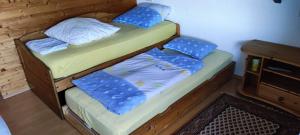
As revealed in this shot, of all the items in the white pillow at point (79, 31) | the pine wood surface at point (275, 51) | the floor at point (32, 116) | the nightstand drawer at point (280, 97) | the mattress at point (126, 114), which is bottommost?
the floor at point (32, 116)

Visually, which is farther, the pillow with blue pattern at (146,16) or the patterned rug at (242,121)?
the pillow with blue pattern at (146,16)

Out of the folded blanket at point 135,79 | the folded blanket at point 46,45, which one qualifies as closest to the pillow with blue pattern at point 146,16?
the folded blanket at point 135,79

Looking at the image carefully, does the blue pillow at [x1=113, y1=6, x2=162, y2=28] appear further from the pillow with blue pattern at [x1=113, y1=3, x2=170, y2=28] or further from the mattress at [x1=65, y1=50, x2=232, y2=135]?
the mattress at [x1=65, y1=50, x2=232, y2=135]

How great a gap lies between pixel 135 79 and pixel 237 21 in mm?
1336

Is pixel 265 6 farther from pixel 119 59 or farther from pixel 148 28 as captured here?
pixel 119 59

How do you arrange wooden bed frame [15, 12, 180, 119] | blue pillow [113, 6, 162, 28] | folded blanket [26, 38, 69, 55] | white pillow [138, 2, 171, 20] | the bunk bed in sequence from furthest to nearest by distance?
white pillow [138, 2, 171, 20], blue pillow [113, 6, 162, 28], folded blanket [26, 38, 69, 55], wooden bed frame [15, 12, 180, 119], the bunk bed

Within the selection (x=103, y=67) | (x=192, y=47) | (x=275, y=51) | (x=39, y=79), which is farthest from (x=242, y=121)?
(x=39, y=79)

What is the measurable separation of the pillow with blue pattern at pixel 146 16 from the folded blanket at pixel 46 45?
965 mm

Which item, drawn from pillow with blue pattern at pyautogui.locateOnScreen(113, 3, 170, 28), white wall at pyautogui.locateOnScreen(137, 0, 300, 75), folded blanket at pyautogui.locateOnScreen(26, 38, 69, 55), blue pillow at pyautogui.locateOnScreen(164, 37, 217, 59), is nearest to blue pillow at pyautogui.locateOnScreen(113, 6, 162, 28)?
pillow with blue pattern at pyautogui.locateOnScreen(113, 3, 170, 28)

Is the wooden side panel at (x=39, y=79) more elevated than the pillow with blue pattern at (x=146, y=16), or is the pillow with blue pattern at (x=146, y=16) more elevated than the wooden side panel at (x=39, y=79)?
the pillow with blue pattern at (x=146, y=16)

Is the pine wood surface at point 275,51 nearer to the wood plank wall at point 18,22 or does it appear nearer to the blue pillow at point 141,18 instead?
the blue pillow at point 141,18

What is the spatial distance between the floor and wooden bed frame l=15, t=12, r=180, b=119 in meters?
0.07

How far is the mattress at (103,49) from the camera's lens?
2.30 metres

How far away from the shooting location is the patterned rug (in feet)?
6.82
